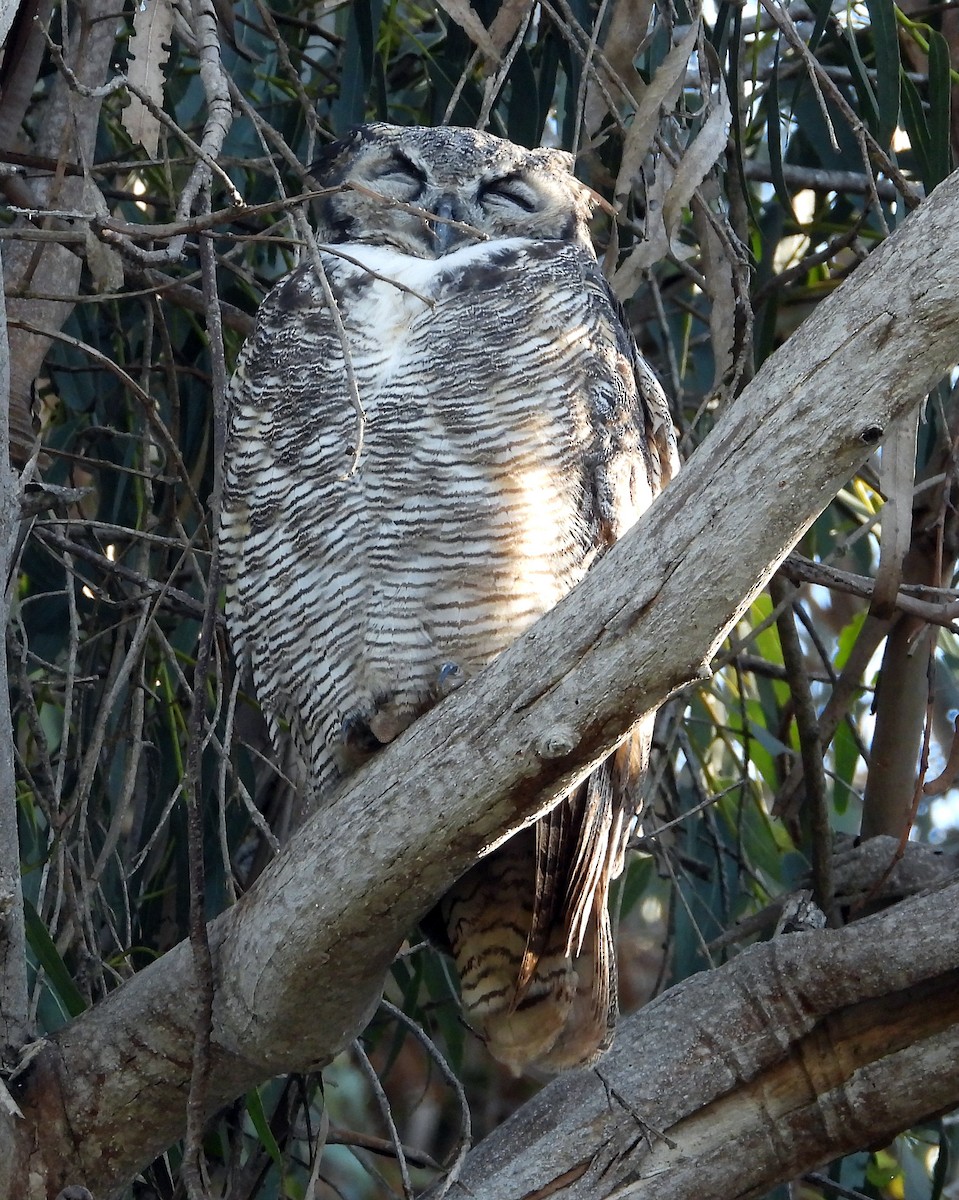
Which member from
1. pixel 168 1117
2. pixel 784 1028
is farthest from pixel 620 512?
pixel 168 1117

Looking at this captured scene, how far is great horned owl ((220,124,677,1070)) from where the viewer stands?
1.96 metres

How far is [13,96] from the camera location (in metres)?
2.31

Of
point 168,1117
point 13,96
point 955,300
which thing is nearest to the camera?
point 955,300

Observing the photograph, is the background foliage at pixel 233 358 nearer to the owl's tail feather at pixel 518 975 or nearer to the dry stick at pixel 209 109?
the dry stick at pixel 209 109

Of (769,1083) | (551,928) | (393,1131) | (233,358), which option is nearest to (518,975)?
(551,928)

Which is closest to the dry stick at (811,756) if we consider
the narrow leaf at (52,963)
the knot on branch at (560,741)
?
the knot on branch at (560,741)

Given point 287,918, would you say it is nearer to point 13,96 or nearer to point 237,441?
point 237,441

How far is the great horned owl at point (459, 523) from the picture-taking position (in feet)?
6.43

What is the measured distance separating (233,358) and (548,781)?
1.53m

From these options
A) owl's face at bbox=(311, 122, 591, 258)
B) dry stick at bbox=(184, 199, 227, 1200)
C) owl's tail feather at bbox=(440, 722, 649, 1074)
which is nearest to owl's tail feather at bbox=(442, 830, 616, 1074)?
owl's tail feather at bbox=(440, 722, 649, 1074)

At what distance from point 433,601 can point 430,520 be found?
11 cm

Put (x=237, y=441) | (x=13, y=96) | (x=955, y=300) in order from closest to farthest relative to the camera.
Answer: (x=955, y=300), (x=237, y=441), (x=13, y=96)

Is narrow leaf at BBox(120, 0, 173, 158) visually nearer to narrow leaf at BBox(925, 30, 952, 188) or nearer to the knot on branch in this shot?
the knot on branch

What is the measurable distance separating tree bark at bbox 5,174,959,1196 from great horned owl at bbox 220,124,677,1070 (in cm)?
24
